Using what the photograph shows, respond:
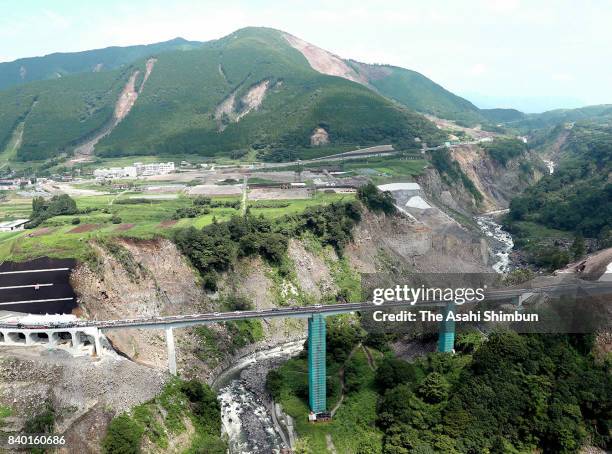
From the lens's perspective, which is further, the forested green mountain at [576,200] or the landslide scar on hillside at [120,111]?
the landslide scar on hillside at [120,111]

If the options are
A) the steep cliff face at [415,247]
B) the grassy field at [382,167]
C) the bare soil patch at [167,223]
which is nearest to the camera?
the bare soil patch at [167,223]

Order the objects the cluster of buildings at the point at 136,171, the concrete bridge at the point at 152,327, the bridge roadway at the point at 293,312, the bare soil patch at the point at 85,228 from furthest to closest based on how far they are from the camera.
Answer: the cluster of buildings at the point at 136,171 < the bare soil patch at the point at 85,228 < the bridge roadway at the point at 293,312 < the concrete bridge at the point at 152,327

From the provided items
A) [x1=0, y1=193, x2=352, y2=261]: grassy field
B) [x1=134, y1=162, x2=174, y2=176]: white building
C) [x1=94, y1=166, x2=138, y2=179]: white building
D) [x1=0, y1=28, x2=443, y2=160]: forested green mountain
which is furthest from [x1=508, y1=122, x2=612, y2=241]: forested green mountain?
[x1=94, y1=166, x2=138, y2=179]: white building

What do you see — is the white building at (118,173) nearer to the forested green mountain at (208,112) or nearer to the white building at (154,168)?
the white building at (154,168)

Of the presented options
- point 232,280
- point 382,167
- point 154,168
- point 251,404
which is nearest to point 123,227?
point 232,280

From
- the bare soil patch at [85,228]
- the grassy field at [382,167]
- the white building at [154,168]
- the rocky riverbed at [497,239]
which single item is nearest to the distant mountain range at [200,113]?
the grassy field at [382,167]

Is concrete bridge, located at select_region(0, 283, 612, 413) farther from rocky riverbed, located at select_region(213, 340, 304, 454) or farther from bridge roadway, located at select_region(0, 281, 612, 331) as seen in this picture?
rocky riverbed, located at select_region(213, 340, 304, 454)

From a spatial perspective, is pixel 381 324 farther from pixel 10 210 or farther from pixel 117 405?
pixel 10 210

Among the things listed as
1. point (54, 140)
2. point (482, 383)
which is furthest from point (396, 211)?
point (54, 140)

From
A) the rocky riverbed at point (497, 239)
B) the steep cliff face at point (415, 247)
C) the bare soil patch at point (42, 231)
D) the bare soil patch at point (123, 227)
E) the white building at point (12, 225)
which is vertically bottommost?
the rocky riverbed at point (497, 239)

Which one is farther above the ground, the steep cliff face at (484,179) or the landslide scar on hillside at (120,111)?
the landslide scar on hillside at (120,111)
